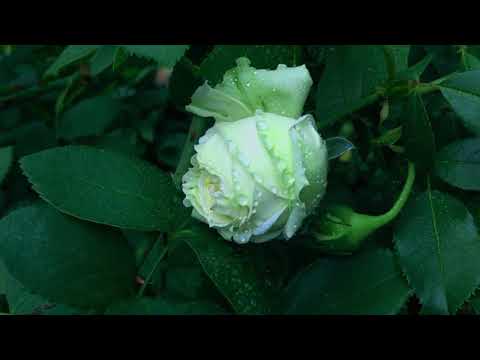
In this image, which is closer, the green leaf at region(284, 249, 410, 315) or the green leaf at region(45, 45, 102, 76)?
the green leaf at region(284, 249, 410, 315)

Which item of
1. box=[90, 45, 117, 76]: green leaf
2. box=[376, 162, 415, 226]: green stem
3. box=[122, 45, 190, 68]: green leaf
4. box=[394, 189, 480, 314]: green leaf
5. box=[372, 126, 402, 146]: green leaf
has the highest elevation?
box=[122, 45, 190, 68]: green leaf

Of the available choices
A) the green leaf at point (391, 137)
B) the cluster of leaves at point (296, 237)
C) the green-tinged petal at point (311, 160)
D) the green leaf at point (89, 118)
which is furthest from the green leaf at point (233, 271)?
the green leaf at point (89, 118)

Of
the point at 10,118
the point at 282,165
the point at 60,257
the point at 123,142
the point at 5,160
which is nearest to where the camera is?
the point at 282,165

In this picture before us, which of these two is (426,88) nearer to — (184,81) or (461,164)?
(461,164)

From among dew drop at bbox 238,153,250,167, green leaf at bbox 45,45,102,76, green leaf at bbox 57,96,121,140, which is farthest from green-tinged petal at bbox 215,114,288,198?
green leaf at bbox 57,96,121,140

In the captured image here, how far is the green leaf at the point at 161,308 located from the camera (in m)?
0.66

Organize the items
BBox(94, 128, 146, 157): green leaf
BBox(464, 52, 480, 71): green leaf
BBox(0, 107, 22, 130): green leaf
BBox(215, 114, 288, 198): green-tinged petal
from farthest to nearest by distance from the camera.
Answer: BBox(0, 107, 22, 130): green leaf
BBox(94, 128, 146, 157): green leaf
BBox(464, 52, 480, 71): green leaf
BBox(215, 114, 288, 198): green-tinged petal

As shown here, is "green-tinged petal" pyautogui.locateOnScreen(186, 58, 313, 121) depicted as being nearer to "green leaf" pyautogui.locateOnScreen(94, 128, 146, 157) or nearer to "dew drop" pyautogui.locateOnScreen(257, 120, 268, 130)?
"dew drop" pyautogui.locateOnScreen(257, 120, 268, 130)

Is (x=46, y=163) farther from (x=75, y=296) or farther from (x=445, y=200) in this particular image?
(x=445, y=200)

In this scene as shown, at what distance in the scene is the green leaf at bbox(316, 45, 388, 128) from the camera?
731mm

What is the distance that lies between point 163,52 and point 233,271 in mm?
246

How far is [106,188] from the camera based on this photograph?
687 mm

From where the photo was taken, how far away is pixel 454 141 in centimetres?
74

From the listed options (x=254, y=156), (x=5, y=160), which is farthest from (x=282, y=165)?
(x=5, y=160)
